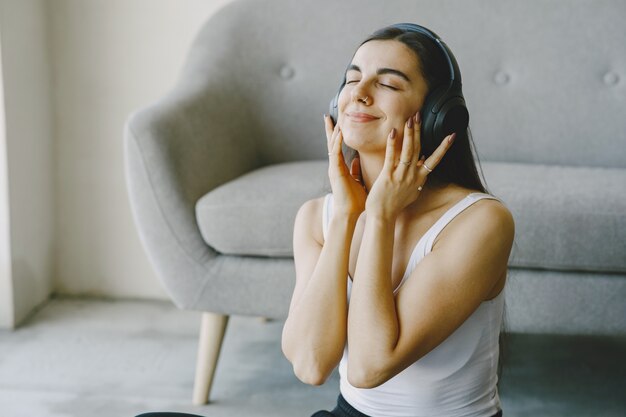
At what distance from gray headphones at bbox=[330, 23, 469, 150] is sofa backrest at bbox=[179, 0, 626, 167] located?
1150 mm

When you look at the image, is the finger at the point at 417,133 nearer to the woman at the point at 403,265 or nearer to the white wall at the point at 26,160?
the woman at the point at 403,265

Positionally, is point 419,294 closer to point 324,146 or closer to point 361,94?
point 361,94

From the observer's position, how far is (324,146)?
2.27 meters

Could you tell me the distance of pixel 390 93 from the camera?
1029 millimetres

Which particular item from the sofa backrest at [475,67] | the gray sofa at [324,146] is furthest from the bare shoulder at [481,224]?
the sofa backrest at [475,67]

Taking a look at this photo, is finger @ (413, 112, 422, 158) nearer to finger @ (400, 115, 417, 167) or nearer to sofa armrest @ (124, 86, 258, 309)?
finger @ (400, 115, 417, 167)

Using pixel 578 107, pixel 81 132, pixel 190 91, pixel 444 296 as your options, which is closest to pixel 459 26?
pixel 578 107

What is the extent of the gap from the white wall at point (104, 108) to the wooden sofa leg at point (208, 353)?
84cm

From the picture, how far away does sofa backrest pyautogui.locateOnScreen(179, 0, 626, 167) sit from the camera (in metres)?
2.17

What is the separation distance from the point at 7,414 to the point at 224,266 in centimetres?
59

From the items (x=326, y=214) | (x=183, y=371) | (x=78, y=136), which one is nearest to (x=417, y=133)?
(x=326, y=214)

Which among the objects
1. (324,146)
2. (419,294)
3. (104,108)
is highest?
(419,294)

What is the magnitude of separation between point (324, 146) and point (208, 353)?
760 millimetres

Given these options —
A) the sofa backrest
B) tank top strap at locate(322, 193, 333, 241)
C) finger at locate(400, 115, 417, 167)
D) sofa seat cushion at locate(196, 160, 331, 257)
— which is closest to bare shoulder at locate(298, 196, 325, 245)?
tank top strap at locate(322, 193, 333, 241)
